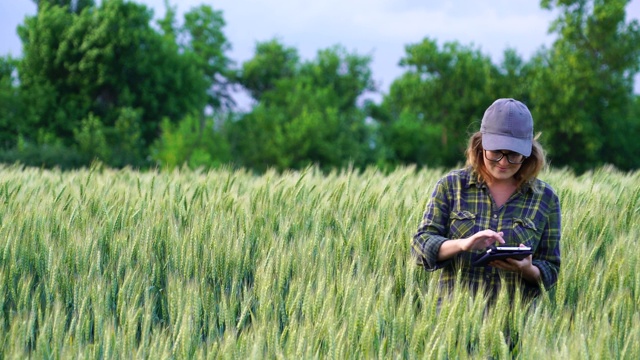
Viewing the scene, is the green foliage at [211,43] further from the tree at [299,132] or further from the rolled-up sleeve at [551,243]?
the rolled-up sleeve at [551,243]

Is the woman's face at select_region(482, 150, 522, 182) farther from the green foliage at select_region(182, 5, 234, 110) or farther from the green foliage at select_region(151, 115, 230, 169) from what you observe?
the green foliage at select_region(182, 5, 234, 110)

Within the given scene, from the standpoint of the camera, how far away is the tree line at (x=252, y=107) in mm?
32062

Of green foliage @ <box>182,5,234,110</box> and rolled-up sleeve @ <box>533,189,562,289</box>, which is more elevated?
green foliage @ <box>182,5,234,110</box>

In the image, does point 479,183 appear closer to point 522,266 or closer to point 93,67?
point 522,266

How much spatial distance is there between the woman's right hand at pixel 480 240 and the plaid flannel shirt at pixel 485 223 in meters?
0.22

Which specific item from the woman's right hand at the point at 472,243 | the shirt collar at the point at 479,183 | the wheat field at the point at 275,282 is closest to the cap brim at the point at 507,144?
the shirt collar at the point at 479,183

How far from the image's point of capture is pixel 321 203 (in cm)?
444

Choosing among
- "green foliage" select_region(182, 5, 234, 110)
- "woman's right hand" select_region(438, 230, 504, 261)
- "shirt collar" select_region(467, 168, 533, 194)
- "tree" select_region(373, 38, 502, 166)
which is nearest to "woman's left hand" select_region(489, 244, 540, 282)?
"woman's right hand" select_region(438, 230, 504, 261)

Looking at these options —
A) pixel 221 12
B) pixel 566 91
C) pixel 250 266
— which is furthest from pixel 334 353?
pixel 221 12

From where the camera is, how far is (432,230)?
2955 millimetres

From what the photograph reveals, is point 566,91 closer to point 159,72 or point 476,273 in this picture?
point 159,72

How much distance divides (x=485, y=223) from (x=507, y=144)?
33cm

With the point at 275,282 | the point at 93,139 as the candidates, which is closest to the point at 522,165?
the point at 275,282

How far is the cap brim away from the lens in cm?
278
